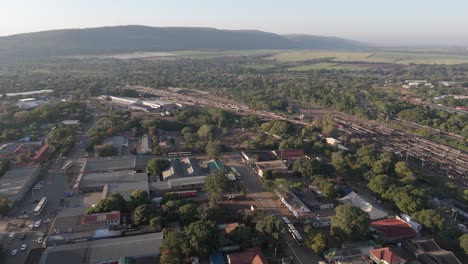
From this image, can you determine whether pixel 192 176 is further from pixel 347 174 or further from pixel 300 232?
pixel 347 174

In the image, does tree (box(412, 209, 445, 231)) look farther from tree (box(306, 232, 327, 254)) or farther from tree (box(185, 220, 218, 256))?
tree (box(185, 220, 218, 256))

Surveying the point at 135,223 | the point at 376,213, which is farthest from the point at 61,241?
the point at 376,213

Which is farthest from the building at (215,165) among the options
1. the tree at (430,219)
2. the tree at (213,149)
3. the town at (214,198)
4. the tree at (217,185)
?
the tree at (430,219)

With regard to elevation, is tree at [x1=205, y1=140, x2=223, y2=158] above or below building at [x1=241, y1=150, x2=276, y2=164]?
above

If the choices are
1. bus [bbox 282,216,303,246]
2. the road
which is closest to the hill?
the road

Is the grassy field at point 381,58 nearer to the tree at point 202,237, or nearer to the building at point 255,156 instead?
the building at point 255,156

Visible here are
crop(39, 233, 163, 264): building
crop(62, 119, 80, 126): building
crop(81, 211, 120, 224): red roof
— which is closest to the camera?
crop(39, 233, 163, 264): building

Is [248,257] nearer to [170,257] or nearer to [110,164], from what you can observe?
[170,257]
